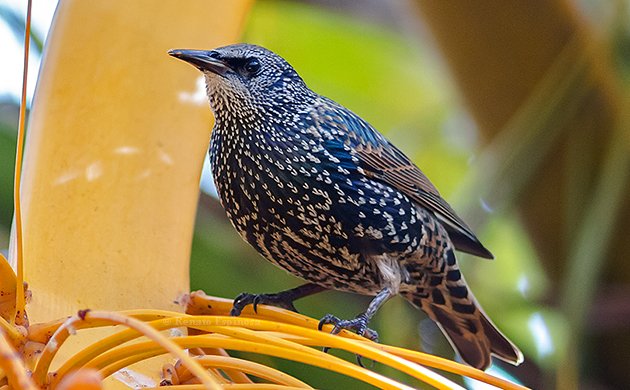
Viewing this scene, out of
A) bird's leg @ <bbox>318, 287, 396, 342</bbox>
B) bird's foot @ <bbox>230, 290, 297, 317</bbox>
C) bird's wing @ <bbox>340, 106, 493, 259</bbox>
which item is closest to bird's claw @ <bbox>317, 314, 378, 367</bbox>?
bird's leg @ <bbox>318, 287, 396, 342</bbox>

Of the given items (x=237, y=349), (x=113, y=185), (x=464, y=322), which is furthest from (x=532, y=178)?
(x=237, y=349)

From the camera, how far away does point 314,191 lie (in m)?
2.57

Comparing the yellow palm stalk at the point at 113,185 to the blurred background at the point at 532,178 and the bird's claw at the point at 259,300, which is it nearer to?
the bird's claw at the point at 259,300

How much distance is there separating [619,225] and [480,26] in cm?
76

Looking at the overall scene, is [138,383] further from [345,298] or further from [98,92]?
[345,298]

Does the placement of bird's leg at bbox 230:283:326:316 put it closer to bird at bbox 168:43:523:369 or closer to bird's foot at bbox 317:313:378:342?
bird at bbox 168:43:523:369

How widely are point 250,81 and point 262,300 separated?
589 mm

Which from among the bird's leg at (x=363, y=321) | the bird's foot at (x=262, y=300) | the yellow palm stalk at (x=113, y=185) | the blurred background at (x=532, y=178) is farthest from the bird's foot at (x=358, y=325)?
the blurred background at (x=532, y=178)

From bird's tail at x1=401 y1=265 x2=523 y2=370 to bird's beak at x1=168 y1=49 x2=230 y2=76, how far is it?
0.95m

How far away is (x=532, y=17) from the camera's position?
126 inches

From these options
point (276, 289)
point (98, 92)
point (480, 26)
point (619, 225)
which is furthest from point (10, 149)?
point (619, 225)

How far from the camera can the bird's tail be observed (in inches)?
121

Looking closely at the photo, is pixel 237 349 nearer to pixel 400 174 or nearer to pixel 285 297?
pixel 285 297

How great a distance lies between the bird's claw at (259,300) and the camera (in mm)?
2136
